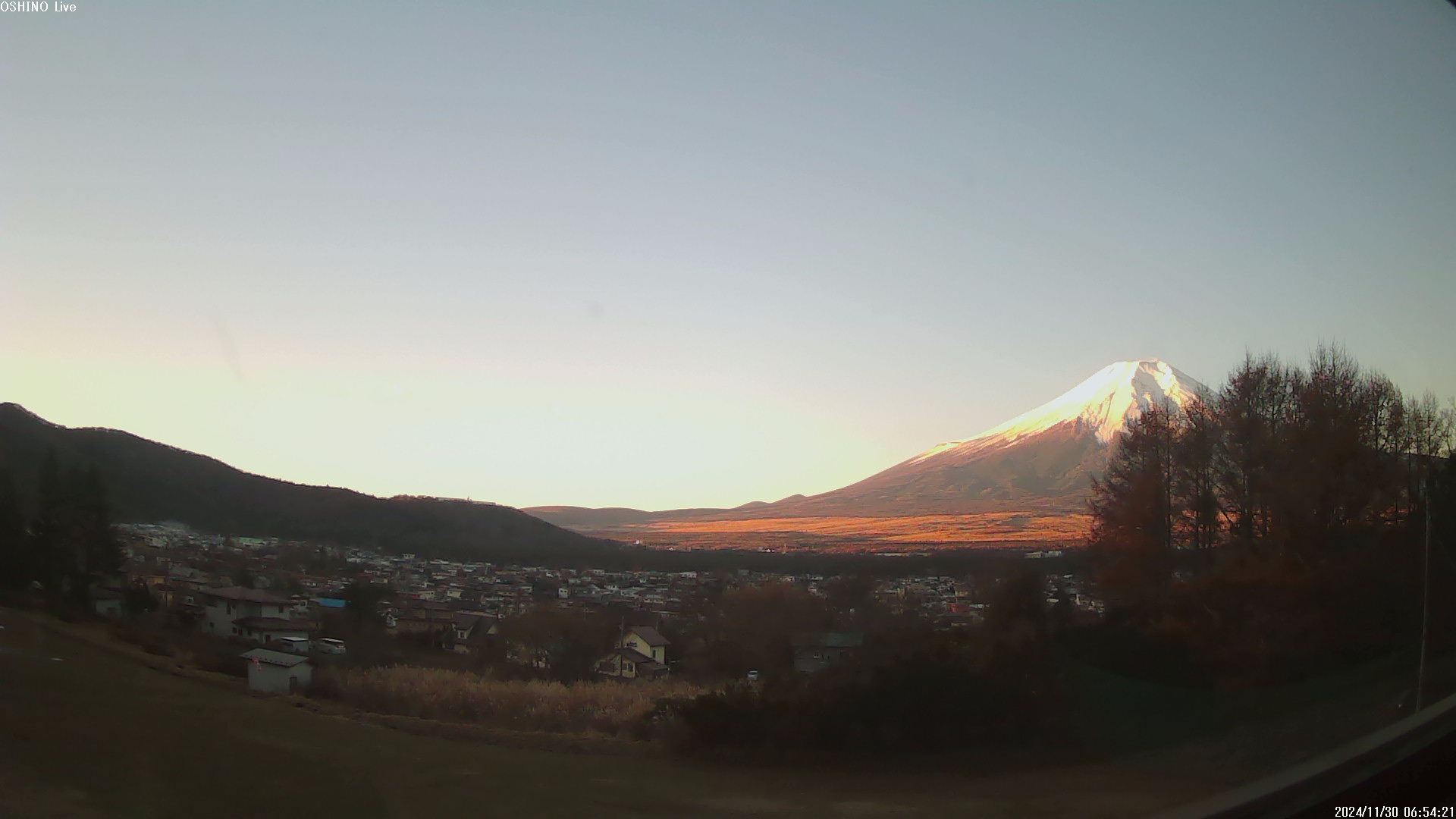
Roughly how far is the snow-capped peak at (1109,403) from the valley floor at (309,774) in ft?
49.5

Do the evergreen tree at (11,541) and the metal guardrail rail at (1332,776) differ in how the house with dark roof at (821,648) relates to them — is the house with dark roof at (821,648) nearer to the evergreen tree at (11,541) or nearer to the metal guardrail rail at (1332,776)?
the metal guardrail rail at (1332,776)

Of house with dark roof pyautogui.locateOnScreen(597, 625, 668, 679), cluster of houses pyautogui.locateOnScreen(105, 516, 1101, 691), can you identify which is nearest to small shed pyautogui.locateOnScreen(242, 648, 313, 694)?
cluster of houses pyautogui.locateOnScreen(105, 516, 1101, 691)

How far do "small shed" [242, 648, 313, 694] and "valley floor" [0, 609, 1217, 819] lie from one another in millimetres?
359

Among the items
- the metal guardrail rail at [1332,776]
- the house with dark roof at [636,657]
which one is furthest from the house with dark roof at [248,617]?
the metal guardrail rail at [1332,776]

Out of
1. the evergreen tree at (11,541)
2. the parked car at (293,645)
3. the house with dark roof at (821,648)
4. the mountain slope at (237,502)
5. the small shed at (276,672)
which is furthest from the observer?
the house with dark roof at (821,648)

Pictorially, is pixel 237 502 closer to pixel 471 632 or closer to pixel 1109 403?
pixel 471 632

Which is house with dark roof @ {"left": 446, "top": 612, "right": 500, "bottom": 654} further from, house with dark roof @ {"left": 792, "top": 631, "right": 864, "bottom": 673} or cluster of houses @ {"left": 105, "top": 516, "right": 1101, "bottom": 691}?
house with dark roof @ {"left": 792, "top": 631, "right": 864, "bottom": 673}

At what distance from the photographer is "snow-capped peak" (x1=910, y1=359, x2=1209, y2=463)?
68.5ft

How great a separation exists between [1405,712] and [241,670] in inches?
358

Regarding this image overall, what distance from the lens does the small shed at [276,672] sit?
23.1ft

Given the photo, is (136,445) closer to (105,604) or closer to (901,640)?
(105,604)

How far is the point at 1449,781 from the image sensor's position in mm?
3477

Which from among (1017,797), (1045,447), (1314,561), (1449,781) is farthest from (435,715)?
(1045,447)

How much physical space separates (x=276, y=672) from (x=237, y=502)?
305 cm
